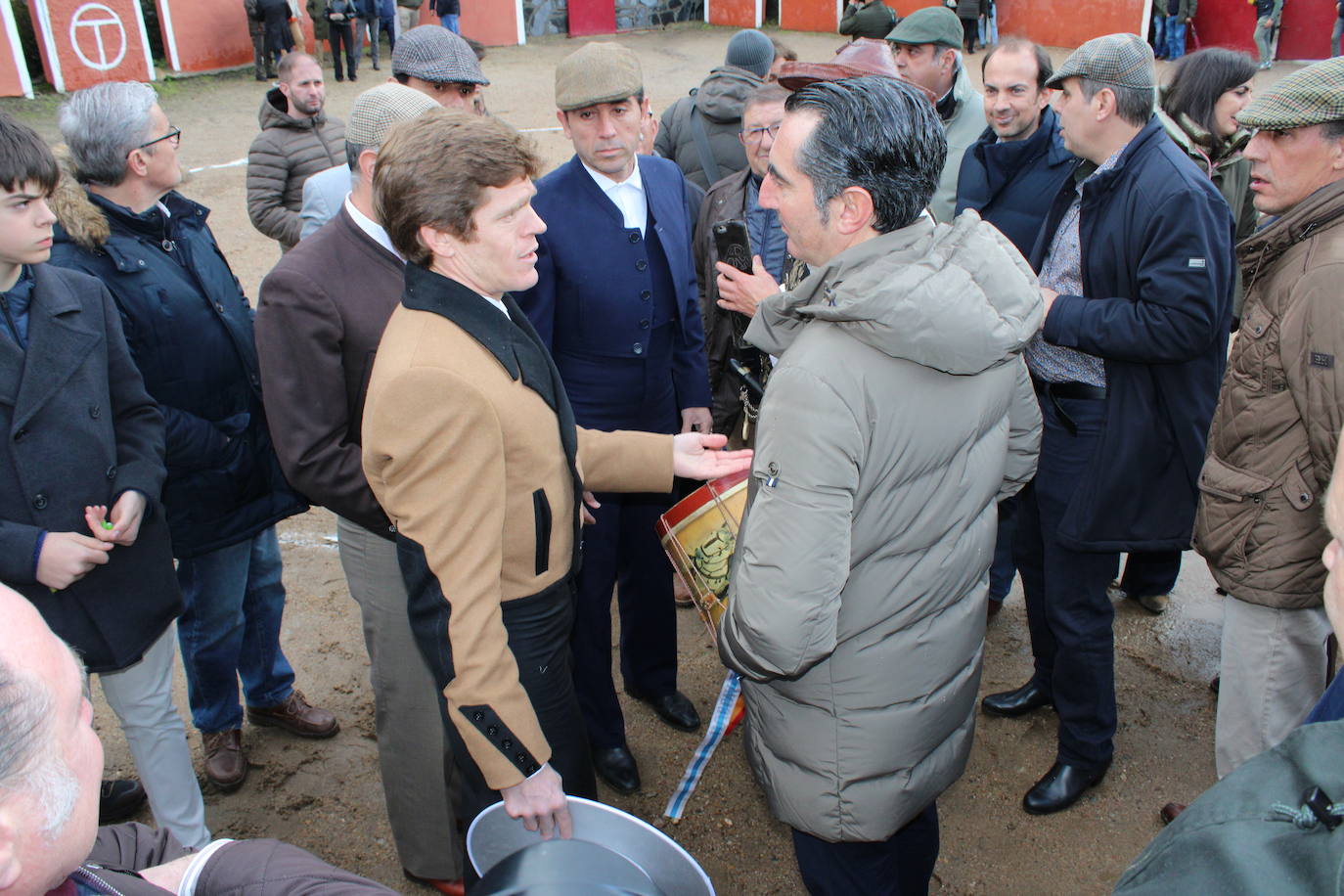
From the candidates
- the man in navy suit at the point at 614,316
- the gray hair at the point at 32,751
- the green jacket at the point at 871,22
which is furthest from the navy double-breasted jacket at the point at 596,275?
the green jacket at the point at 871,22

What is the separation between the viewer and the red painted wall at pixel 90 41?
14.6 meters

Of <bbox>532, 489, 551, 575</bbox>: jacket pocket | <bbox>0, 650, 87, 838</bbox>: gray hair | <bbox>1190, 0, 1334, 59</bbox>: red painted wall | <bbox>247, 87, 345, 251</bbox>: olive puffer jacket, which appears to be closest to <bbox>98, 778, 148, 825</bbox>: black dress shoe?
<bbox>532, 489, 551, 575</bbox>: jacket pocket

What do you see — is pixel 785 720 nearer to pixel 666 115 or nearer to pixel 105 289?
pixel 105 289

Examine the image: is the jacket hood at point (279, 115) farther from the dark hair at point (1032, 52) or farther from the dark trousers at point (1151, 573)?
the dark trousers at point (1151, 573)

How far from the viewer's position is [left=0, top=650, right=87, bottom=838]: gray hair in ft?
3.63

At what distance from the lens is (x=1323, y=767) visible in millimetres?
1210

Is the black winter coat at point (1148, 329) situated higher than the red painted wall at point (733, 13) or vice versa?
the red painted wall at point (733, 13)

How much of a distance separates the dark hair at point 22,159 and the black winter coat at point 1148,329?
2651 millimetres

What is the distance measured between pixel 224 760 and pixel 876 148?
2.88 metres

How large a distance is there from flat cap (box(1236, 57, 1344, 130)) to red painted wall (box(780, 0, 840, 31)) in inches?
785

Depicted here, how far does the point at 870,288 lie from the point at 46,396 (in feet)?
6.41

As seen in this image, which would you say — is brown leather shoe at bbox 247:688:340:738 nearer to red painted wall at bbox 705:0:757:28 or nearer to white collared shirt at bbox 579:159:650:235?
white collared shirt at bbox 579:159:650:235

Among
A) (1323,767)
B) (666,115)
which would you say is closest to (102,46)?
(666,115)

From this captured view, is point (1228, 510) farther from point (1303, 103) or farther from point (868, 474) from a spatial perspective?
point (868, 474)
